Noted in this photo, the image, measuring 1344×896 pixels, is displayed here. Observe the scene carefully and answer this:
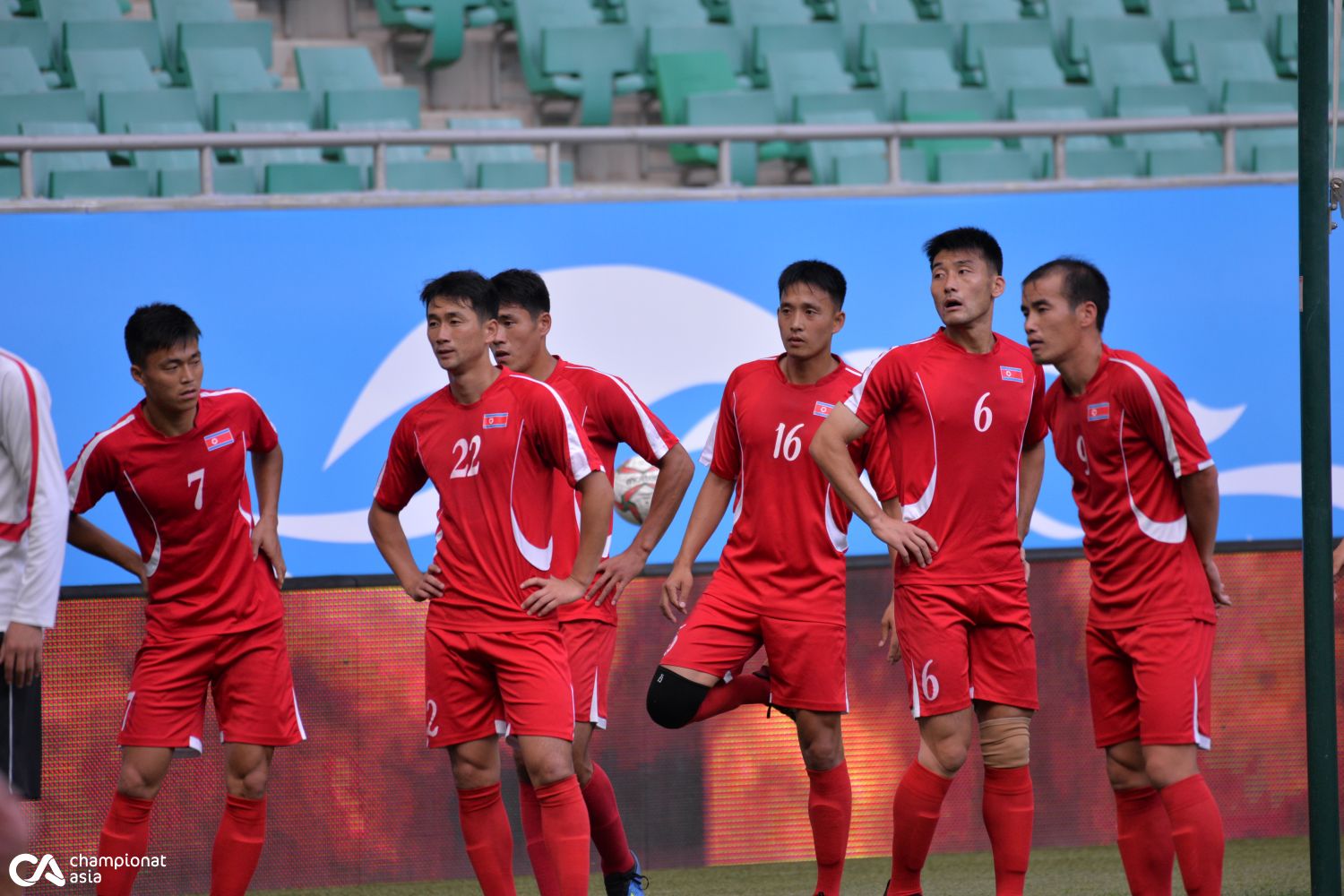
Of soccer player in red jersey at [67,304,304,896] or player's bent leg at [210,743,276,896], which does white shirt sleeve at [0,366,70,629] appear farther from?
player's bent leg at [210,743,276,896]

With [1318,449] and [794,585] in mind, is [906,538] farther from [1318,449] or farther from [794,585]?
[1318,449]

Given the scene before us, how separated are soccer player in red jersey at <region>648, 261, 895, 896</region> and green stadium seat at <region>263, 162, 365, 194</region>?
496 centimetres

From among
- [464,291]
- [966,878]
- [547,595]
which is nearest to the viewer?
[547,595]

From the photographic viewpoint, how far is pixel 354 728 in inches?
258

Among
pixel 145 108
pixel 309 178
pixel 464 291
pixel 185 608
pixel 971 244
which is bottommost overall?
pixel 185 608

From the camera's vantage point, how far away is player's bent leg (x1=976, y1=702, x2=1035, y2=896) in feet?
17.1

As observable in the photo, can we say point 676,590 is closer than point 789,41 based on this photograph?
Yes

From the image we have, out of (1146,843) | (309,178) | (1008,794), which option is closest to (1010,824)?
(1008,794)

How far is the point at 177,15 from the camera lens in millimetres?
11203

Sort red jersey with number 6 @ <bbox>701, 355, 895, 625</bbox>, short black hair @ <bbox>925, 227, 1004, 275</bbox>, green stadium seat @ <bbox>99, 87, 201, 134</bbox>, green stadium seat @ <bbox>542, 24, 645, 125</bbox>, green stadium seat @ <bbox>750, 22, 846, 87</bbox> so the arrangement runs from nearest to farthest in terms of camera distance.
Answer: short black hair @ <bbox>925, 227, 1004, 275</bbox>
red jersey with number 6 @ <bbox>701, 355, 895, 625</bbox>
green stadium seat @ <bbox>99, 87, 201, 134</bbox>
green stadium seat @ <bbox>542, 24, 645, 125</bbox>
green stadium seat @ <bbox>750, 22, 846, 87</bbox>

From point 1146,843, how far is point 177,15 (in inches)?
356

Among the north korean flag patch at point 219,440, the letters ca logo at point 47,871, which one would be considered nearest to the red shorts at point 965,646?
the north korean flag patch at point 219,440

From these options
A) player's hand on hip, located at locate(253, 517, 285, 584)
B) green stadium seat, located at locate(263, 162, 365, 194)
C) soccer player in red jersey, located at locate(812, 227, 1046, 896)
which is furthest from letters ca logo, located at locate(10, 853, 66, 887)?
green stadium seat, located at locate(263, 162, 365, 194)

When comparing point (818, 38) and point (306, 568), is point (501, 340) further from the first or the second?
point (818, 38)
